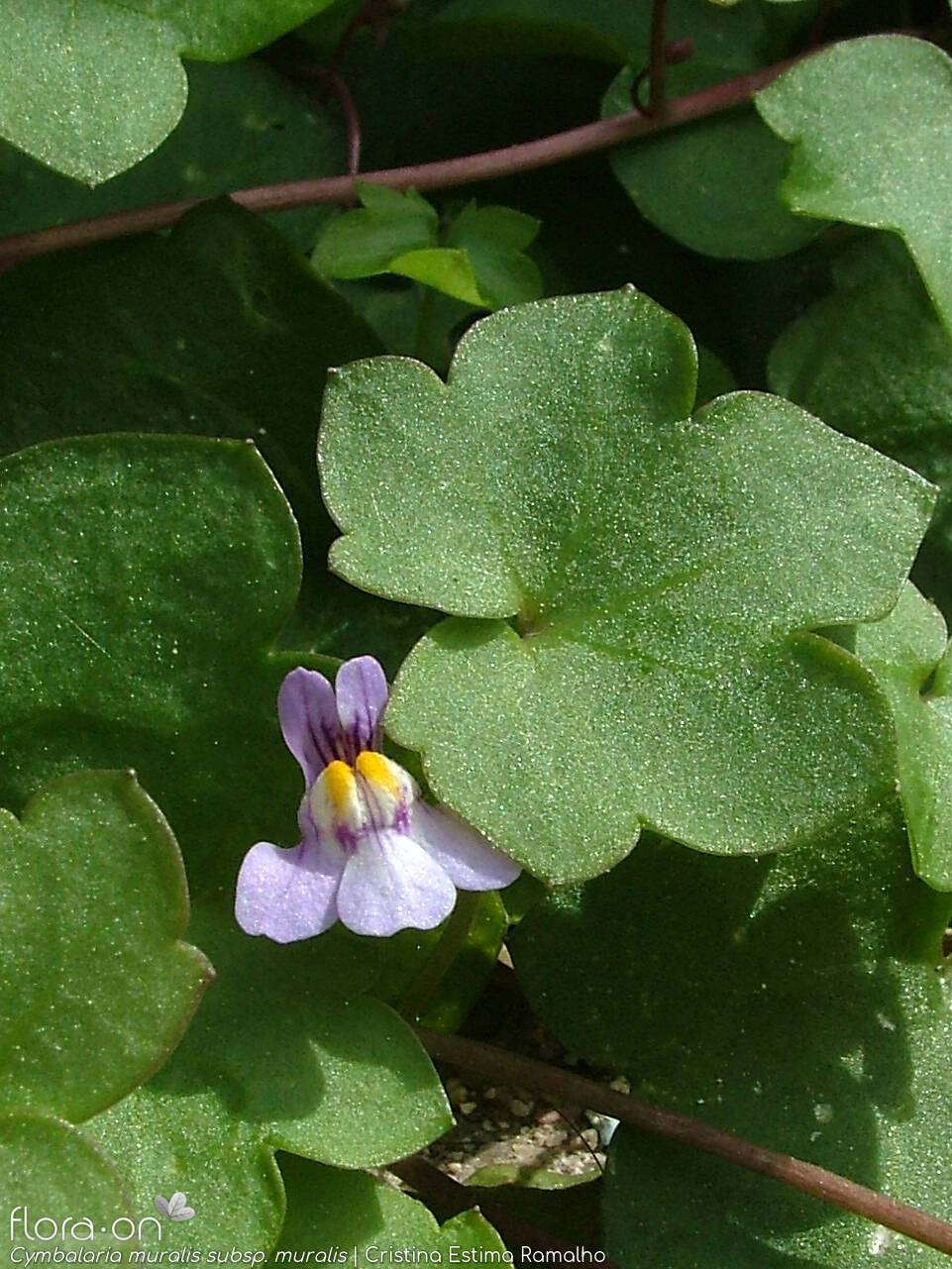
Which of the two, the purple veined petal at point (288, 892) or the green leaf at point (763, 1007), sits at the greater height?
the purple veined petal at point (288, 892)

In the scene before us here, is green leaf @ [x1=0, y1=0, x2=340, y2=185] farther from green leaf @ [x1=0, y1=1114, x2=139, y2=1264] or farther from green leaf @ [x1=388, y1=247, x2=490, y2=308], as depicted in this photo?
green leaf @ [x1=0, y1=1114, x2=139, y2=1264]

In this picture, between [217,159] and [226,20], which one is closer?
[226,20]

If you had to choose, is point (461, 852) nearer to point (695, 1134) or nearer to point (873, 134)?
point (695, 1134)

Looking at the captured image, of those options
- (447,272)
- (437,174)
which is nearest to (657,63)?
(437,174)

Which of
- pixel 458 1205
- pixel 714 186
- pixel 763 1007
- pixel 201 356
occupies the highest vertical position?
pixel 714 186

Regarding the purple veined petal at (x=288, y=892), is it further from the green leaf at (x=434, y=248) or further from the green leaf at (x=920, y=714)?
the green leaf at (x=434, y=248)

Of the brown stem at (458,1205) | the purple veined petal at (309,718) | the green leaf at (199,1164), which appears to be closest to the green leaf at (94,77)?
the purple veined petal at (309,718)
